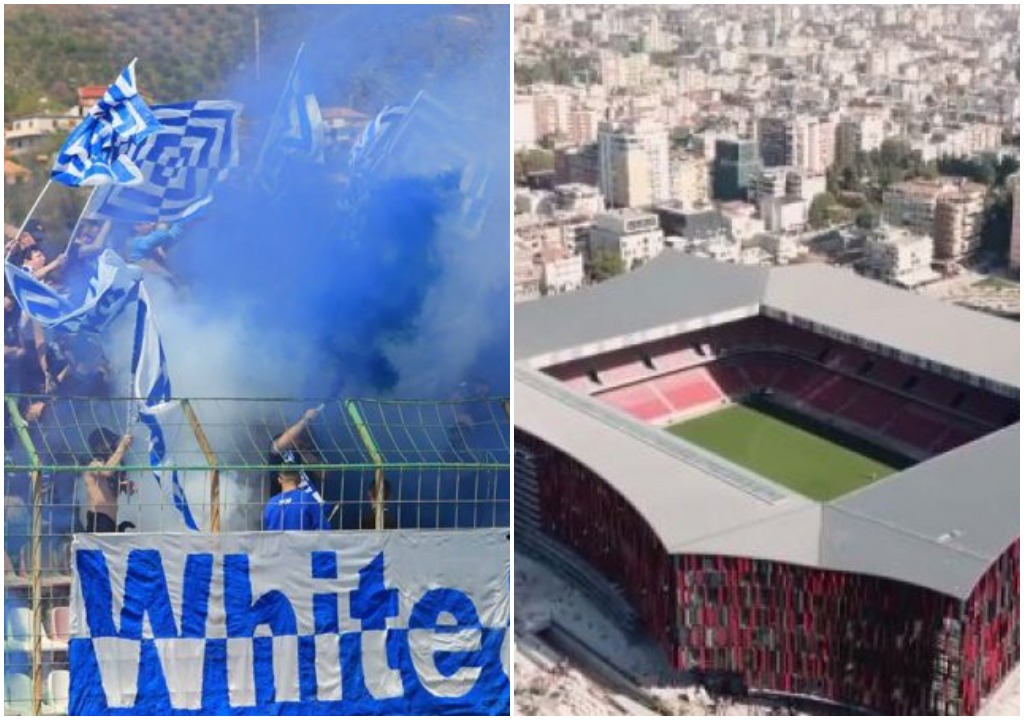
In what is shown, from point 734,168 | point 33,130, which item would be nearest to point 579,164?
point 734,168

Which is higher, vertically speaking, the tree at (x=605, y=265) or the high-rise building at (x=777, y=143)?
the high-rise building at (x=777, y=143)

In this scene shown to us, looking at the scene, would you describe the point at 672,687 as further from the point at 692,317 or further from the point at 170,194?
the point at 692,317

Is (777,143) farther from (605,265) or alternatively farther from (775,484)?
(775,484)

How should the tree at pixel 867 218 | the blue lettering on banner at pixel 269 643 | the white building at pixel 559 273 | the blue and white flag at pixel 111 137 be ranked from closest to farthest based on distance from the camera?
the blue lettering on banner at pixel 269 643
the blue and white flag at pixel 111 137
the white building at pixel 559 273
the tree at pixel 867 218

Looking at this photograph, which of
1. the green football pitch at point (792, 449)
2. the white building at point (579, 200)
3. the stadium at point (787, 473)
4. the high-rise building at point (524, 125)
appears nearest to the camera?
the stadium at point (787, 473)

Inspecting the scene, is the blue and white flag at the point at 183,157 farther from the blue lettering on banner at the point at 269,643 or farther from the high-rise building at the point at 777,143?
the high-rise building at the point at 777,143

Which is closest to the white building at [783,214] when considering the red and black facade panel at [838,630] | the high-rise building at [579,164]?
the high-rise building at [579,164]
